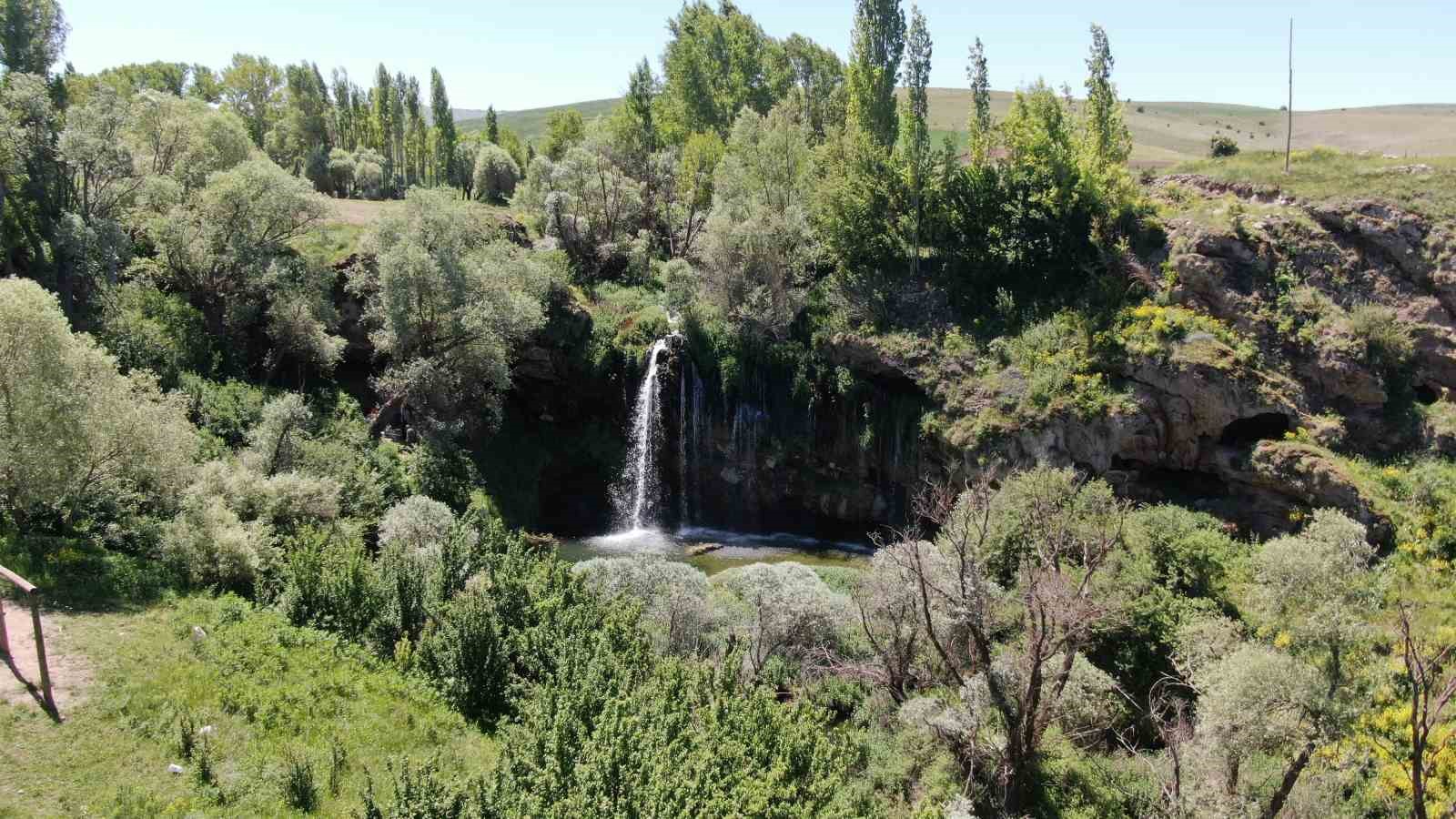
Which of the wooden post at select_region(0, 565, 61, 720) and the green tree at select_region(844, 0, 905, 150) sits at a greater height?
the green tree at select_region(844, 0, 905, 150)

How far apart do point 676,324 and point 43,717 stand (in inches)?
1023

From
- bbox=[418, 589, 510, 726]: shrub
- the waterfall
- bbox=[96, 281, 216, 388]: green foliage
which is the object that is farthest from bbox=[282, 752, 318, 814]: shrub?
Result: the waterfall

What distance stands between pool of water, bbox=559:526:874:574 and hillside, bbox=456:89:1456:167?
2219cm

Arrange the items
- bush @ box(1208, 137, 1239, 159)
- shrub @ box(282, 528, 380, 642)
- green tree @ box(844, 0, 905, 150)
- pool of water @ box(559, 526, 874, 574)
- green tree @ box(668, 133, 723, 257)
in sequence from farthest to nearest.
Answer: green tree @ box(668, 133, 723, 257) → bush @ box(1208, 137, 1239, 159) → green tree @ box(844, 0, 905, 150) → pool of water @ box(559, 526, 874, 574) → shrub @ box(282, 528, 380, 642)

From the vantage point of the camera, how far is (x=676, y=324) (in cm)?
3506

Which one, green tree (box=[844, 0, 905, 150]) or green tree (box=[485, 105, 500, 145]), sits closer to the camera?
green tree (box=[844, 0, 905, 150])

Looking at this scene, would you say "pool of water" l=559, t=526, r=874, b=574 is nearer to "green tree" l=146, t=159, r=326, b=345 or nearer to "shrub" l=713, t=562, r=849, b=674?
"shrub" l=713, t=562, r=849, b=674

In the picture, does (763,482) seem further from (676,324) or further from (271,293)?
(271,293)

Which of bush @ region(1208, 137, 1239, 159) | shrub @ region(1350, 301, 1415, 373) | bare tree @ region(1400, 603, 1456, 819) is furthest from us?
bush @ region(1208, 137, 1239, 159)

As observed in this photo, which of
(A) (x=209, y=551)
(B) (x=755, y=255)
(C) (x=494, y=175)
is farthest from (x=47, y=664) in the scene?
(C) (x=494, y=175)

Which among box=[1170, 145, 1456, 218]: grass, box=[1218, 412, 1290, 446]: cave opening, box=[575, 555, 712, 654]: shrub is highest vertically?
box=[1170, 145, 1456, 218]: grass

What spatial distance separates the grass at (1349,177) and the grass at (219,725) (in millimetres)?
33128

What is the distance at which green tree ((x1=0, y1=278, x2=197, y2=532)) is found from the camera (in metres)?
16.3

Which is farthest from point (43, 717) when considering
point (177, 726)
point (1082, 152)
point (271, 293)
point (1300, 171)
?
point (1300, 171)
